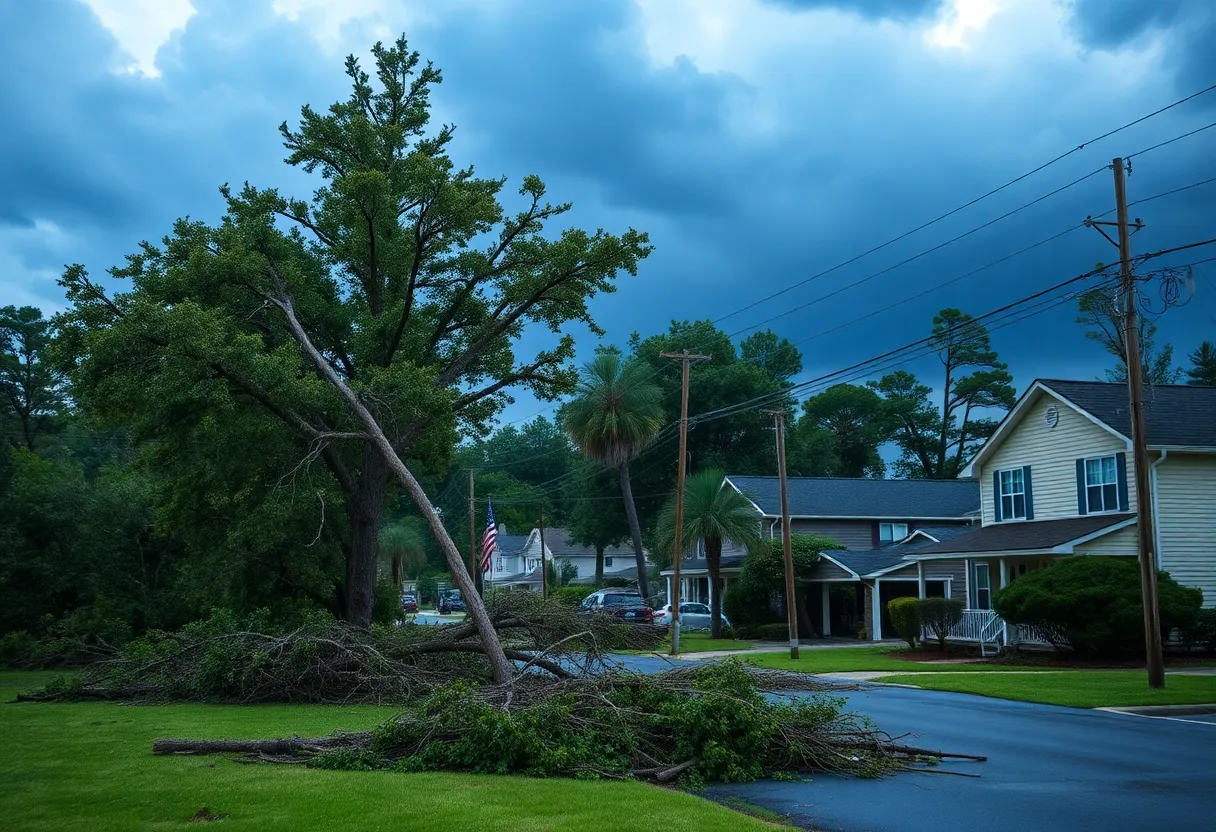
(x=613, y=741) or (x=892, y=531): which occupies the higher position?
(x=892, y=531)

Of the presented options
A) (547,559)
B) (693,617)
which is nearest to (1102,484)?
(693,617)

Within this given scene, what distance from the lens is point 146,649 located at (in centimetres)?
2011

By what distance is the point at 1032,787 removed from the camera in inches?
426

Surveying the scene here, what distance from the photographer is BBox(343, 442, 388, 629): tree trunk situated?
25203mm

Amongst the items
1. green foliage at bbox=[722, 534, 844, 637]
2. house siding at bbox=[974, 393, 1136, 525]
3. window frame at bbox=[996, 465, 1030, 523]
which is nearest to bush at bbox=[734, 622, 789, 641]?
green foliage at bbox=[722, 534, 844, 637]

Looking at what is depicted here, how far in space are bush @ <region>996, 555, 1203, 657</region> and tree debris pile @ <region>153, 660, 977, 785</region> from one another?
16867mm

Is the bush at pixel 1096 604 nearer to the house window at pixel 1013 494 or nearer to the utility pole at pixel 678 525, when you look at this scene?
the house window at pixel 1013 494

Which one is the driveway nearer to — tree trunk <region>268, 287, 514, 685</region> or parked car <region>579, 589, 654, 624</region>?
tree trunk <region>268, 287, 514, 685</region>

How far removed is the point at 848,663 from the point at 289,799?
23363 millimetres

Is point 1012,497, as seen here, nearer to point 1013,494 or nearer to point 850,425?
point 1013,494

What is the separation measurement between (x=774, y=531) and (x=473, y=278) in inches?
1045

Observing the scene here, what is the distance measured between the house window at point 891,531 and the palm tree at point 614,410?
1181cm

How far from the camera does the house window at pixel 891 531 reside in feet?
164

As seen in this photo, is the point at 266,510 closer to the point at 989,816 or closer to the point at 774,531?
the point at 989,816
